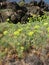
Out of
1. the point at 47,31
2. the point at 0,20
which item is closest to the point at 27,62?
the point at 47,31

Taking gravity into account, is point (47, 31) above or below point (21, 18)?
above

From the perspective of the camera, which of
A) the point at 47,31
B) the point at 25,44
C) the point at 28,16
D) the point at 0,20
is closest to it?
the point at 25,44

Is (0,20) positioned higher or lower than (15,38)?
lower

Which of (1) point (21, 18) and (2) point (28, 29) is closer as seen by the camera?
(2) point (28, 29)

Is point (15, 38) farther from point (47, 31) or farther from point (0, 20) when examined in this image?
point (0, 20)

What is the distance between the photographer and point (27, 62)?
795 centimetres

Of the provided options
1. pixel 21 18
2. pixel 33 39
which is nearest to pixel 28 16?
pixel 21 18

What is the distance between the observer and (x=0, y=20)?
12727 millimetres

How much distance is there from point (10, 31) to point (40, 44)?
4.75 feet

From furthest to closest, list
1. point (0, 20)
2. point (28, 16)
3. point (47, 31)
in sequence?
point (28, 16) → point (0, 20) → point (47, 31)

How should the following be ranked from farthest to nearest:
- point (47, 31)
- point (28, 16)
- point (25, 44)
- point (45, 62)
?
1. point (28, 16)
2. point (47, 31)
3. point (25, 44)
4. point (45, 62)

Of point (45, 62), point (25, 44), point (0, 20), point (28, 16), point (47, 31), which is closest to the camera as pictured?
point (45, 62)

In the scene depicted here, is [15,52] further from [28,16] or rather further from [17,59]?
[28,16]

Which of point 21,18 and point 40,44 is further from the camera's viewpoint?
point 21,18
